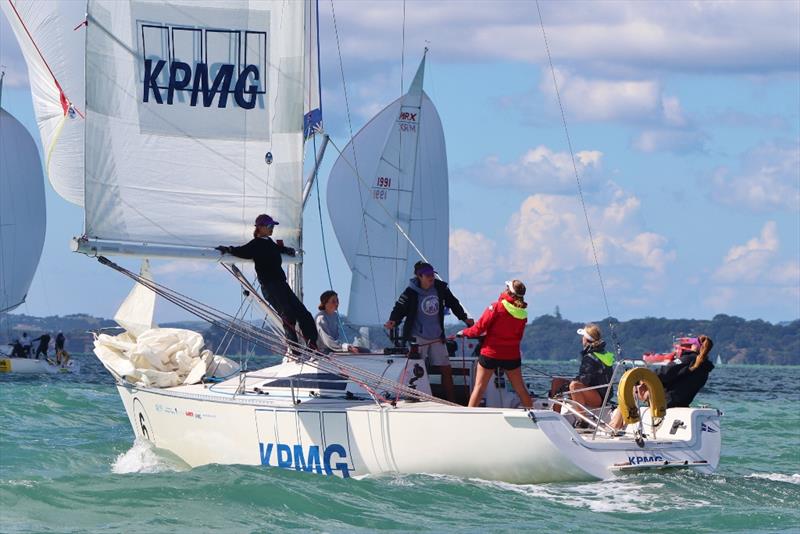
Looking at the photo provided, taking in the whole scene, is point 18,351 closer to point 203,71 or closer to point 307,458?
point 203,71

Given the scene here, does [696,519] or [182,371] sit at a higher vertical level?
[182,371]

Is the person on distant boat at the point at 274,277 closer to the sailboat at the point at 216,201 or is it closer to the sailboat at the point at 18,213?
the sailboat at the point at 216,201

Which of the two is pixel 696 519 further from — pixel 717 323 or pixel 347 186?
pixel 717 323

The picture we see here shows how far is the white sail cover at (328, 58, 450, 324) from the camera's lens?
31.1m

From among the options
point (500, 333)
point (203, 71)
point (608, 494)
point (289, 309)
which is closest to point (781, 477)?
point (608, 494)

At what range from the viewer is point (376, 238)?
102 feet

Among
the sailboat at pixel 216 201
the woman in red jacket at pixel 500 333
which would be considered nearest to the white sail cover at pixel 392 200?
the sailboat at pixel 216 201

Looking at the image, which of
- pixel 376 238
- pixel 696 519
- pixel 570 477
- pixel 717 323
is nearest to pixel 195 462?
pixel 570 477

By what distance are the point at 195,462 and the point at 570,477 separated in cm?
437

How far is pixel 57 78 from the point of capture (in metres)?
18.4

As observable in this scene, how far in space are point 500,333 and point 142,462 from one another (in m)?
4.76

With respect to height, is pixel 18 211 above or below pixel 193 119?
above

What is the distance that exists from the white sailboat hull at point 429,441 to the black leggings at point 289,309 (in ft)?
2.95

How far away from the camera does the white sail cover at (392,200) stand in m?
31.1
